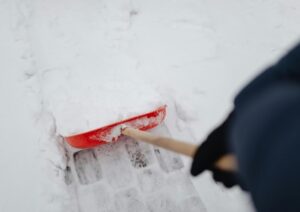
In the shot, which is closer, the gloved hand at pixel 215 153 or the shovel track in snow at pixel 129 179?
the gloved hand at pixel 215 153

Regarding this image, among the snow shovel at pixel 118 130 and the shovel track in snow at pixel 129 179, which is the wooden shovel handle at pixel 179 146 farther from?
the shovel track in snow at pixel 129 179

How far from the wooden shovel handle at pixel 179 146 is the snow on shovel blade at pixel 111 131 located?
60 millimetres

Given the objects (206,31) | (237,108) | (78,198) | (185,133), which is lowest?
(78,198)

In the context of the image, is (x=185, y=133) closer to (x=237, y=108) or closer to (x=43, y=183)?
(x=43, y=183)

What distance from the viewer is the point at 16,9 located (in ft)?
9.58

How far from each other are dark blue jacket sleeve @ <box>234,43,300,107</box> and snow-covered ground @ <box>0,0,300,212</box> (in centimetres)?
131

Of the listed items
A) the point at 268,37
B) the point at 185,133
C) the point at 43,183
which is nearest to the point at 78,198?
the point at 43,183

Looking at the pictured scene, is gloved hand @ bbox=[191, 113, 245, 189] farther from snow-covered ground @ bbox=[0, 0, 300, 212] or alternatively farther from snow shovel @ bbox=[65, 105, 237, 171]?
snow-covered ground @ bbox=[0, 0, 300, 212]

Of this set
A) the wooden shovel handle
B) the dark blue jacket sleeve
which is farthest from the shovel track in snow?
the dark blue jacket sleeve

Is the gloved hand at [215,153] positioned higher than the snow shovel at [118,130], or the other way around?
the gloved hand at [215,153]

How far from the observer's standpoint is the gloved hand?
0.99m

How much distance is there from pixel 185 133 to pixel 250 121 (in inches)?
62.3

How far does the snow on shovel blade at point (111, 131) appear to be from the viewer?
204 cm

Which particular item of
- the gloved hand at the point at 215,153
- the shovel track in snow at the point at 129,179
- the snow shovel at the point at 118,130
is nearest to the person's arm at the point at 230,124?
the gloved hand at the point at 215,153
